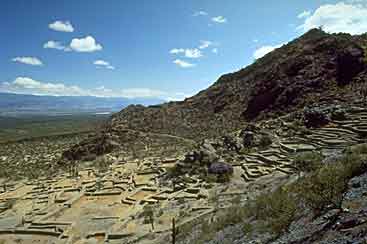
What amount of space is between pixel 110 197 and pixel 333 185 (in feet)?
44.7

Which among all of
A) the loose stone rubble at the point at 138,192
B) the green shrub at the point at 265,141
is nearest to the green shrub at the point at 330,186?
the loose stone rubble at the point at 138,192

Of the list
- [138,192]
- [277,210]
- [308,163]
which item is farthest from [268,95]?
[277,210]

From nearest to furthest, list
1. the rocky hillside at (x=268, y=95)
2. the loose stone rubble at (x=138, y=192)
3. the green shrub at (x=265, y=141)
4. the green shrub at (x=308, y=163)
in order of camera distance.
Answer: the loose stone rubble at (x=138, y=192) < the green shrub at (x=308, y=163) < the green shrub at (x=265, y=141) < the rocky hillside at (x=268, y=95)

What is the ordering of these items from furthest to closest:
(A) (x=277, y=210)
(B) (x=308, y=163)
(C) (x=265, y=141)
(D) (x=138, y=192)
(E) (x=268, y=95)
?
(E) (x=268, y=95) < (C) (x=265, y=141) < (D) (x=138, y=192) < (B) (x=308, y=163) < (A) (x=277, y=210)

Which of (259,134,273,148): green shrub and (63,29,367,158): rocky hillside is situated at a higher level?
(63,29,367,158): rocky hillside

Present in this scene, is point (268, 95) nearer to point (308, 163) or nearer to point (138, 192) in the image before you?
point (138, 192)

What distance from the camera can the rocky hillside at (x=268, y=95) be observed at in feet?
115

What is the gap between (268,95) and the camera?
4094cm

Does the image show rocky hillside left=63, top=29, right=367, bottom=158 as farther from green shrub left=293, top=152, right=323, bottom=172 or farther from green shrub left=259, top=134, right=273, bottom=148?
green shrub left=293, top=152, right=323, bottom=172

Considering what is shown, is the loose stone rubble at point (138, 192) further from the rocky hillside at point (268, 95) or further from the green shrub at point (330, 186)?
the rocky hillside at point (268, 95)

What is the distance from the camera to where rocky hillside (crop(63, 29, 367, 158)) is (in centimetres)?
3500

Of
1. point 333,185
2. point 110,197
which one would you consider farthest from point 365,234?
point 110,197


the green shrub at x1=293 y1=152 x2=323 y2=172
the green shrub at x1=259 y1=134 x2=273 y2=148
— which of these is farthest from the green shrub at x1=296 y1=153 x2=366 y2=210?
the green shrub at x1=259 y1=134 x2=273 y2=148

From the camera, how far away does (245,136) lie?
25.6 m
